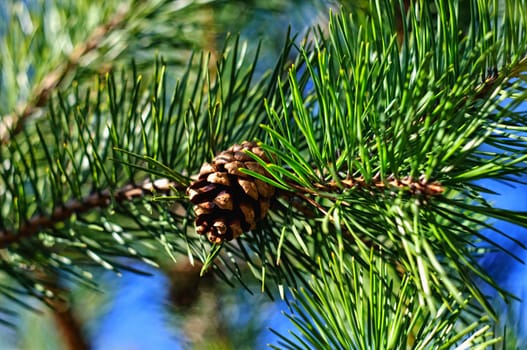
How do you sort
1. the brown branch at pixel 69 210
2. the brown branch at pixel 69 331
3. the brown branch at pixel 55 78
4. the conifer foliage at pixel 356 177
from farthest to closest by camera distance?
the brown branch at pixel 69 331 → the brown branch at pixel 55 78 → the brown branch at pixel 69 210 → the conifer foliage at pixel 356 177

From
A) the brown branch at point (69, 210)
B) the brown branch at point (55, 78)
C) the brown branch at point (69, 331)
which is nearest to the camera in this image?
Answer: the brown branch at point (69, 210)

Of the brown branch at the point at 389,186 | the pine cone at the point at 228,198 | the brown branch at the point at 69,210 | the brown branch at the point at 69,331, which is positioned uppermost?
the brown branch at the point at 389,186

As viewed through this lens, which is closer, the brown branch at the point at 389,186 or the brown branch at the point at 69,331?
the brown branch at the point at 389,186

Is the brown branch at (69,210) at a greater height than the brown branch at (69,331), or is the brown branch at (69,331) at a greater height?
the brown branch at (69,210)

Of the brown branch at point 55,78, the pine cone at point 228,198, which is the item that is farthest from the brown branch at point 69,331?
the pine cone at point 228,198

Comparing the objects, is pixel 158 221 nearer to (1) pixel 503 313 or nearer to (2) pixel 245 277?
(1) pixel 503 313

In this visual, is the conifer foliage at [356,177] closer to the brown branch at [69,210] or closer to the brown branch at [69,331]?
the brown branch at [69,210]
